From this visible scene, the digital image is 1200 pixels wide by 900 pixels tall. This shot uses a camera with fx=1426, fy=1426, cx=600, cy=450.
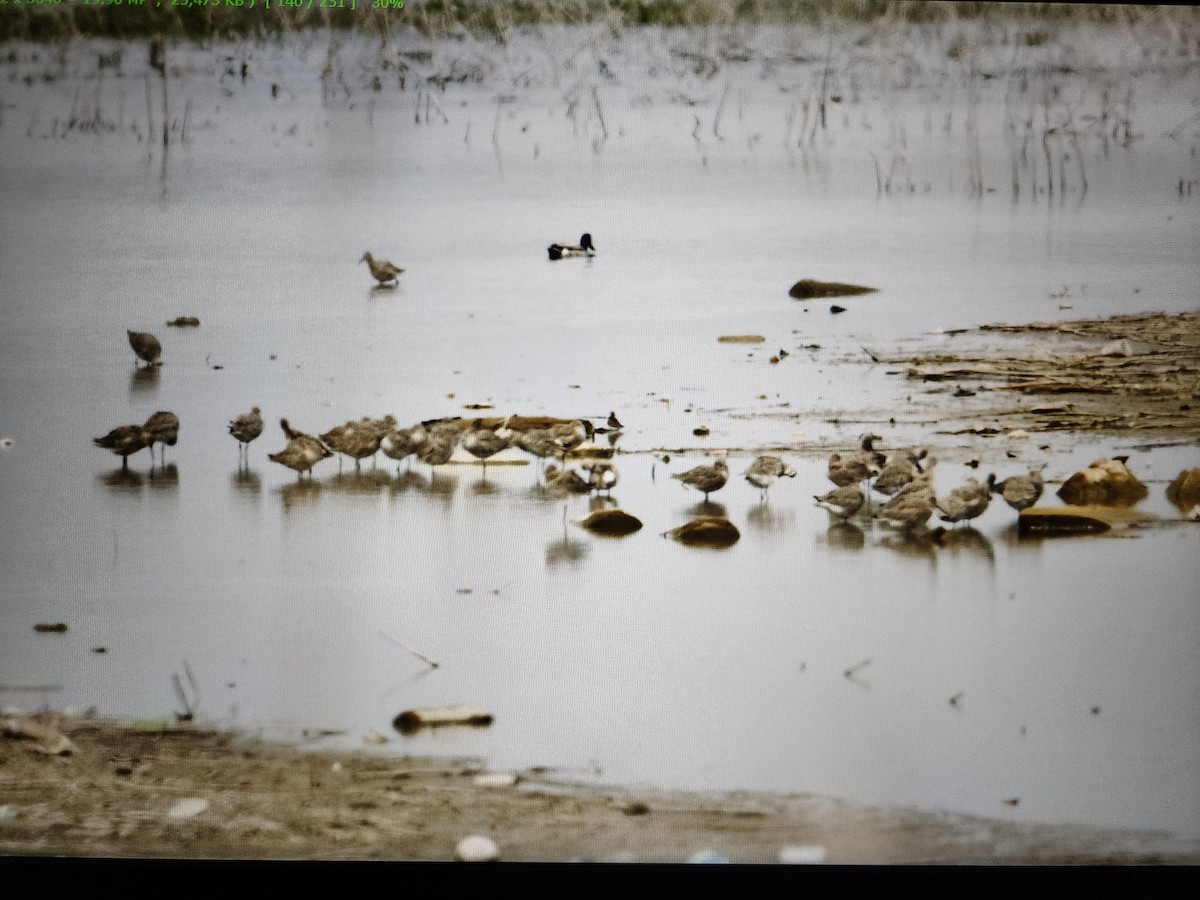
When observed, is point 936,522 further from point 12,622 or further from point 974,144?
point 12,622

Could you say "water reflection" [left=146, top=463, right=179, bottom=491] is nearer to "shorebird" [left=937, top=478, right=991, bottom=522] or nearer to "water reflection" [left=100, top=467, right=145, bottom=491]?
"water reflection" [left=100, top=467, right=145, bottom=491]

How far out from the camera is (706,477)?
320cm

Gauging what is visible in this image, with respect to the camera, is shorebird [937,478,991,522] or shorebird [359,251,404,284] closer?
shorebird [937,478,991,522]

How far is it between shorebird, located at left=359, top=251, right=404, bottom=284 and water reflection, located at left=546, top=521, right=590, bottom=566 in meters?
0.73

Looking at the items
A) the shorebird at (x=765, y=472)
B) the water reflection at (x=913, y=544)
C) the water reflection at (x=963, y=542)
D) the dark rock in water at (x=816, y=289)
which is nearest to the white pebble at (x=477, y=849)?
the shorebird at (x=765, y=472)

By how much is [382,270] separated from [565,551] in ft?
2.59

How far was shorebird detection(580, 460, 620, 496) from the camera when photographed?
3217 mm

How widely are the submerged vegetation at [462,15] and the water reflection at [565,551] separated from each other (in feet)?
3.91

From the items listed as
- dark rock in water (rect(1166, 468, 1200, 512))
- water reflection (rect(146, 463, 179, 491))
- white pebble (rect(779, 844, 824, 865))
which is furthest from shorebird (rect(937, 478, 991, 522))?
water reflection (rect(146, 463, 179, 491))

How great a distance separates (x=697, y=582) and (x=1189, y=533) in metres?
1.13

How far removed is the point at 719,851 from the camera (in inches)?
120

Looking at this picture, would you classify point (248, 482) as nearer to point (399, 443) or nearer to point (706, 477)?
point (399, 443)

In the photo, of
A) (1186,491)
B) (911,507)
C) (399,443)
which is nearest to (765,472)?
(911,507)

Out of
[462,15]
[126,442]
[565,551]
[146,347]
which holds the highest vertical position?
[462,15]
